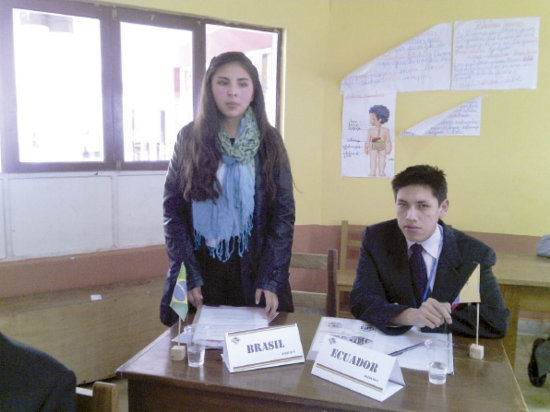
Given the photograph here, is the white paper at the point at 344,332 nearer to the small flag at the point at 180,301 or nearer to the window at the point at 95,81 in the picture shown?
the small flag at the point at 180,301

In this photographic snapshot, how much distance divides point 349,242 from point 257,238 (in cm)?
189

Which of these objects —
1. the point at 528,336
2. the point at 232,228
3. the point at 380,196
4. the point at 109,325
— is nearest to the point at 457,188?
the point at 380,196

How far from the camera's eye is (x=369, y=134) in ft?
11.7

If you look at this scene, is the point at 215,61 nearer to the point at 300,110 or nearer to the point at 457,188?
the point at 300,110

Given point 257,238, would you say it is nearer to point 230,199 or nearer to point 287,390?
point 230,199

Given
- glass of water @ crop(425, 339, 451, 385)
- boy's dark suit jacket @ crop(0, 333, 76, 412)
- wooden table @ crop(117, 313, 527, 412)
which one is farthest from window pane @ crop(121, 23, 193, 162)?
glass of water @ crop(425, 339, 451, 385)

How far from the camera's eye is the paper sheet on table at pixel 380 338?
1332mm

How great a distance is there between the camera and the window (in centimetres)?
270

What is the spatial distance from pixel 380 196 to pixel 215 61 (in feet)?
7.13

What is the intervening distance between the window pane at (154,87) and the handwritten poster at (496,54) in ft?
6.17

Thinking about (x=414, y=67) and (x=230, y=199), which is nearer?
(x=230, y=199)

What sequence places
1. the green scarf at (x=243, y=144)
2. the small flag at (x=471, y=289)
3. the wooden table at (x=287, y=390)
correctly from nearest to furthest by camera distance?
the wooden table at (x=287, y=390) → the small flag at (x=471, y=289) → the green scarf at (x=243, y=144)

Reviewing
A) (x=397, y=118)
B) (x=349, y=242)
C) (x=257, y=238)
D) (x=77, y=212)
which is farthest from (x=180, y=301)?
(x=397, y=118)

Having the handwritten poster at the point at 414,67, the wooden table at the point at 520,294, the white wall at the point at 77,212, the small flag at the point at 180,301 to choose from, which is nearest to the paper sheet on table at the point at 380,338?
the small flag at the point at 180,301
